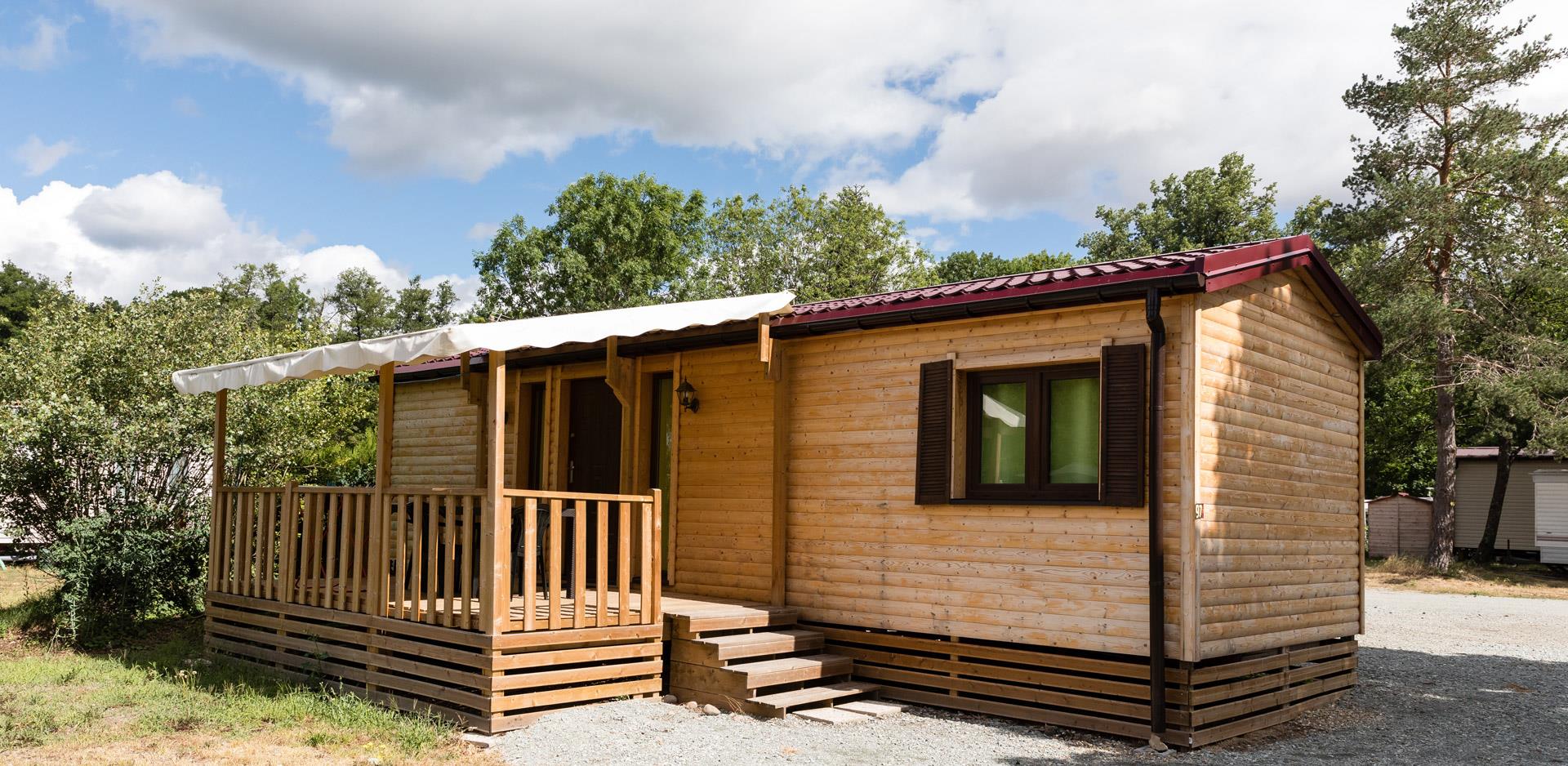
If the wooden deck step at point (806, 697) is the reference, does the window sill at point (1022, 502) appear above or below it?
above

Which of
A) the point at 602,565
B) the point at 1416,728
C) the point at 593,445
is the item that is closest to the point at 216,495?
the point at 593,445

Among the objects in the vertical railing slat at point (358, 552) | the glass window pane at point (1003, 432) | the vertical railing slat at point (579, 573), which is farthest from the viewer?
the vertical railing slat at point (358, 552)

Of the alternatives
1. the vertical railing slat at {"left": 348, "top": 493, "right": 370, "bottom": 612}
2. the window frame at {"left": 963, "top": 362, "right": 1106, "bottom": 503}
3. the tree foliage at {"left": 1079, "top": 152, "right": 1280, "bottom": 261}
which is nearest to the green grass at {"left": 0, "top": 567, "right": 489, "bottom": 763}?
the vertical railing slat at {"left": 348, "top": 493, "right": 370, "bottom": 612}

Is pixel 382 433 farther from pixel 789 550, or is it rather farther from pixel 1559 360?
pixel 1559 360

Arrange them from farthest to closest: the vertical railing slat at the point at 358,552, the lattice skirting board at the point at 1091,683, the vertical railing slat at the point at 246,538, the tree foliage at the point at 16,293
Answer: the tree foliage at the point at 16,293 < the vertical railing slat at the point at 246,538 < the vertical railing slat at the point at 358,552 < the lattice skirting board at the point at 1091,683

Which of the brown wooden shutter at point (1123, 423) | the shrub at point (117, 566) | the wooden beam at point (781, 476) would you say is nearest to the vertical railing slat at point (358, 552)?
the wooden beam at point (781, 476)

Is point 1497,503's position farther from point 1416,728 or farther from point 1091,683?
point 1091,683

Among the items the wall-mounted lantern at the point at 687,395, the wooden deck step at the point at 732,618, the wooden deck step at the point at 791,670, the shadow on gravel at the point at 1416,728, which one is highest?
the wall-mounted lantern at the point at 687,395

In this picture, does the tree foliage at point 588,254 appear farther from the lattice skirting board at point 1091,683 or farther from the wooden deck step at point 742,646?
the lattice skirting board at point 1091,683

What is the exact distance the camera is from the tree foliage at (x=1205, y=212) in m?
36.4

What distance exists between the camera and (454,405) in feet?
36.8

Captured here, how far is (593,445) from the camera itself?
1020 cm

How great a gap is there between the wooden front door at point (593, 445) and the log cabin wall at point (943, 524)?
1703 millimetres

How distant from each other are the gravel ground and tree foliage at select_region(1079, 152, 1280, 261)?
28984mm
